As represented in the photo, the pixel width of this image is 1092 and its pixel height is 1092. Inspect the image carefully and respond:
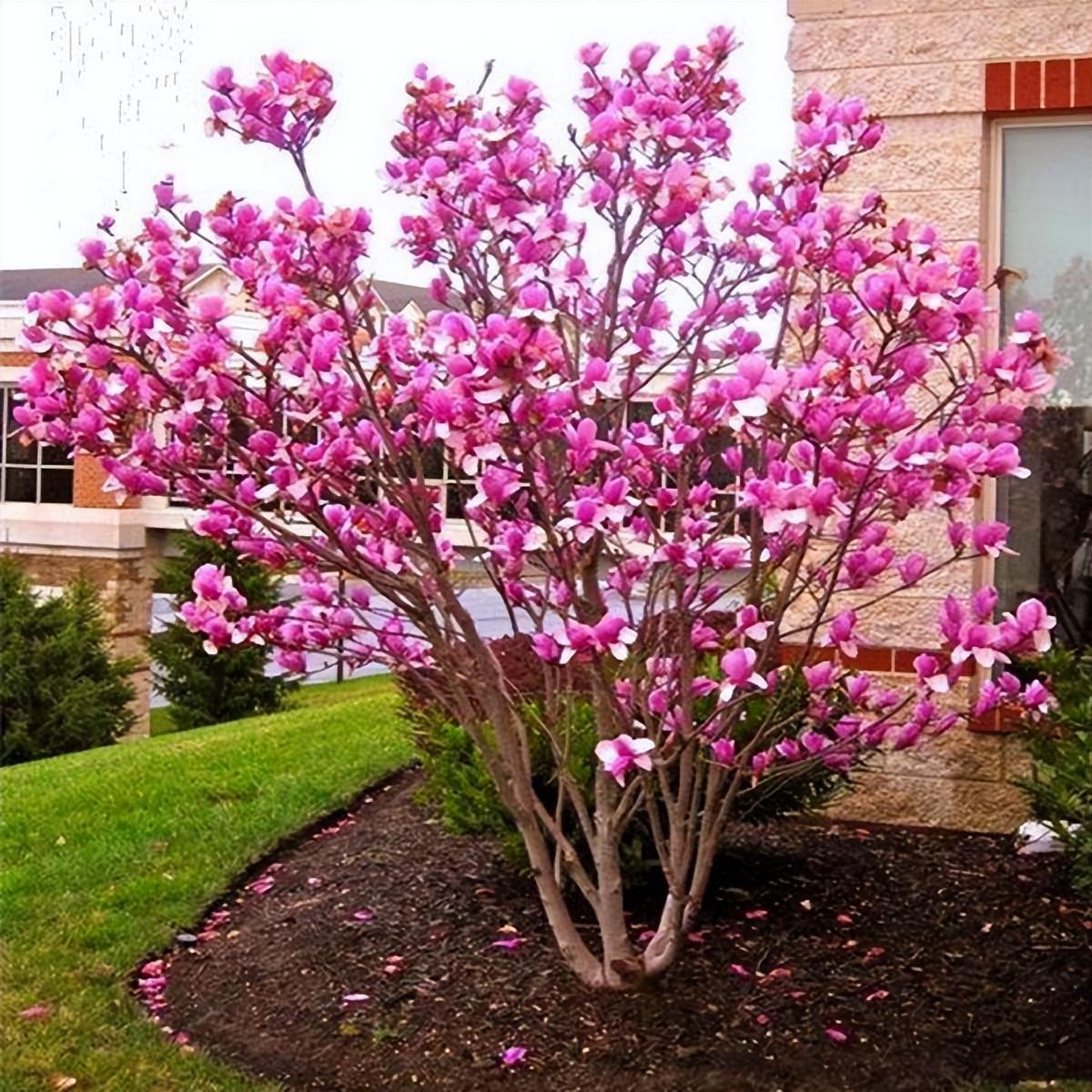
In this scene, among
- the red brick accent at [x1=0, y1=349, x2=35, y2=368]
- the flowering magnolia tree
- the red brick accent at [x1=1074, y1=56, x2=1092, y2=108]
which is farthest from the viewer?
the red brick accent at [x1=0, y1=349, x2=35, y2=368]

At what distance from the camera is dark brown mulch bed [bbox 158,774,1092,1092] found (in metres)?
3.15

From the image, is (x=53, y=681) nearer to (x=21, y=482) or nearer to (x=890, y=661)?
(x=890, y=661)

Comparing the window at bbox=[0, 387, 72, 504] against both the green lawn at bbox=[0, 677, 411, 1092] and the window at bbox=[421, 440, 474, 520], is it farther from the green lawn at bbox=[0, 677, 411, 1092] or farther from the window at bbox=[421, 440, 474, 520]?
the window at bbox=[421, 440, 474, 520]

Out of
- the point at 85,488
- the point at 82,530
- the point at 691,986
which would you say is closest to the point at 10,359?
the point at 85,488

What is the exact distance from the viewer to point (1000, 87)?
4.87m

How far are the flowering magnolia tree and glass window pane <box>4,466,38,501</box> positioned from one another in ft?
61.1

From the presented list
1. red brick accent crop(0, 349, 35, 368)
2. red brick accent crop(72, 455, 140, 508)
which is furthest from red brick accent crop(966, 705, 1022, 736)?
red brick accent crop(0, 349, 35, 368)

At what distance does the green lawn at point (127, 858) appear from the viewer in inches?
130

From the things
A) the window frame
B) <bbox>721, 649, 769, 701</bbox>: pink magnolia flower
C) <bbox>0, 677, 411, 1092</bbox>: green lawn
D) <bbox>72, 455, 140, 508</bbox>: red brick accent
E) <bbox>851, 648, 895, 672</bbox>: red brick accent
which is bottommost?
<bbox>0, 677, 411, 1092</bbox>: green lawn

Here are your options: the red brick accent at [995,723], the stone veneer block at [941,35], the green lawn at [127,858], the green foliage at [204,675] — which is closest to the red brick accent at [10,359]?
the green foliage at [204,675]

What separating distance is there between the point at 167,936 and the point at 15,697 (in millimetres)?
8249

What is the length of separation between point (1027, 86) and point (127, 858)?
Answer: 4.01 meters

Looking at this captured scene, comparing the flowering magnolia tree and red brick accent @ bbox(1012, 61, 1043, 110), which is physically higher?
red brick accent @ bbox(1012, 61, 1043, 110)

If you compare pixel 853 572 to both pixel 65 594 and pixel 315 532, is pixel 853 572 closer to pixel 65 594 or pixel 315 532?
pixel 315 532
